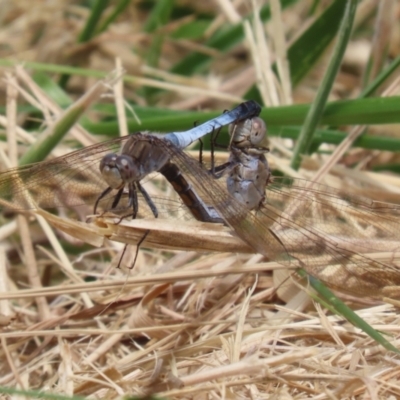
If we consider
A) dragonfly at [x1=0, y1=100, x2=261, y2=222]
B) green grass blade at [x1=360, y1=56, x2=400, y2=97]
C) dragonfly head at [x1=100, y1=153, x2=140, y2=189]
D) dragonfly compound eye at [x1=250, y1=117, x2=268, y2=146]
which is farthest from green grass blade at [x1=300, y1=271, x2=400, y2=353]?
green grass blade at [x1=360, y1=56, x2=400, y2=97]

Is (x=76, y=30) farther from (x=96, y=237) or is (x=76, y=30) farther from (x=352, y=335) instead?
(x=352, y=335)

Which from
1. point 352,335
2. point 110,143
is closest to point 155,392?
point 352,335

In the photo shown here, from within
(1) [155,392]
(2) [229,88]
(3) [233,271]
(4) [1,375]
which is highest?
(2) [229,88]

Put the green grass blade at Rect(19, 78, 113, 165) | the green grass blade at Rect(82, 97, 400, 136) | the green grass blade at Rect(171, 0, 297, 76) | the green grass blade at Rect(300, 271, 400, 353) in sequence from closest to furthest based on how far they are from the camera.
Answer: the green grass blade at Rect(300, 271, 400, 353)
the green grass blade at Rect(82, 97, 400, 136)
the green grass blade at Rect(19, 78, 113, 165)
the green grass blade at Rect(171, 0, 297, 76)

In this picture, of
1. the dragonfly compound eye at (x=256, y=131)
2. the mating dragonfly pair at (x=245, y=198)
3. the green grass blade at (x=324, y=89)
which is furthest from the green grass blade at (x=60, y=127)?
the green grass blade at (x=324, y=89)

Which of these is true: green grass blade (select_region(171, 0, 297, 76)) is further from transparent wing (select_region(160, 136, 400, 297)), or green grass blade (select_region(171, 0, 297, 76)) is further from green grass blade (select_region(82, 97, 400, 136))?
transparent wing (select_region(160, 136, 400, 297))

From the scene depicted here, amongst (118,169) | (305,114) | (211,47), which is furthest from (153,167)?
(211,47)

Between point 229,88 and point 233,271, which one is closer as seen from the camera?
point 233,271

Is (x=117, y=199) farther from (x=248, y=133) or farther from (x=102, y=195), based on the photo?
(x=248, y=133)
